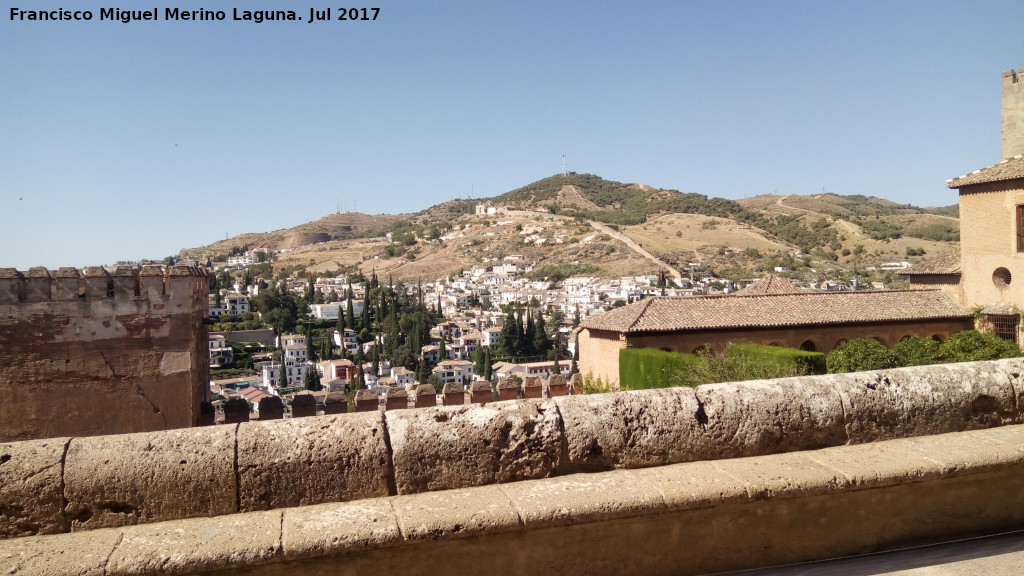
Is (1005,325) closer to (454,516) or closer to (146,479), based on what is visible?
(454,516)

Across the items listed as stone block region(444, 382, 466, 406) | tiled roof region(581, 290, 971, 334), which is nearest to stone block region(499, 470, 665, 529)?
stone block region(444, 382, 466, 406)

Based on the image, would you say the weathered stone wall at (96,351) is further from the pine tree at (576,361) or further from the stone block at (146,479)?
the pine tree at (576,361)

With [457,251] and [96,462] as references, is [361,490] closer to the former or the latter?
[96,462]

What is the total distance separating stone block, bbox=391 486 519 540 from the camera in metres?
2.07

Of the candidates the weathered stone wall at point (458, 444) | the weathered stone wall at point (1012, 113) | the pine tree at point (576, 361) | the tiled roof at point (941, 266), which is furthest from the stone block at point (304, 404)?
the weathered stone wall at point (1012, 113)

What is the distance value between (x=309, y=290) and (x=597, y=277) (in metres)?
41.4

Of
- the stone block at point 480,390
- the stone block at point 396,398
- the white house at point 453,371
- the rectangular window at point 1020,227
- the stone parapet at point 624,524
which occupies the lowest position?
the white house at point 453,371

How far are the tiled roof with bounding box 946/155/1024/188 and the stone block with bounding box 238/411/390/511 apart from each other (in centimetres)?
2189

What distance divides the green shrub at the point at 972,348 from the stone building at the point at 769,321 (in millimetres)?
3743

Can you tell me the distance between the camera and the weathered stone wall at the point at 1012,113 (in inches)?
875

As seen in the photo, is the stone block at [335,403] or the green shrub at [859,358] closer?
the stone block at [335,403]

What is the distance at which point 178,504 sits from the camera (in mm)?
2178

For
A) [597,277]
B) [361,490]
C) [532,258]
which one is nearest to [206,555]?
[361,490]

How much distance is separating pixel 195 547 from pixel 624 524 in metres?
1.27
